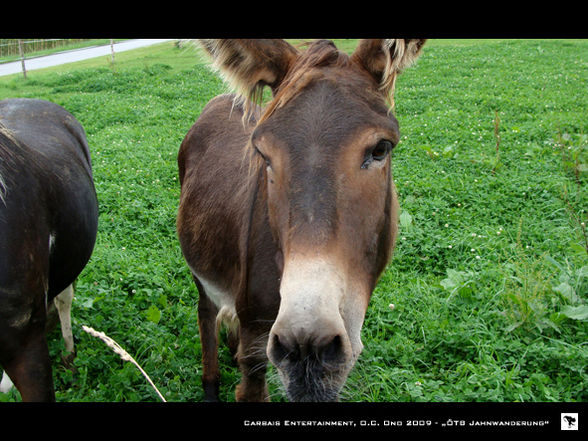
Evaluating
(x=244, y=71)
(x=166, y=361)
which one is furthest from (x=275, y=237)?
(x=166, y=361)

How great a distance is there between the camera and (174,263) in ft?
16.8

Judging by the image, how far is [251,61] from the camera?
2.40m

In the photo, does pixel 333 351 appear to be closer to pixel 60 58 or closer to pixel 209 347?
pixel 209 347

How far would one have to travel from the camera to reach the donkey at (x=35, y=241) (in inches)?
92.3

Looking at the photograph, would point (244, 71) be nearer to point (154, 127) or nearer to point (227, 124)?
point (227, 124)

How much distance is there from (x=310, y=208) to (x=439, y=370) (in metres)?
2.29

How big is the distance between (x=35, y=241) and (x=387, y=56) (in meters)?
2.14

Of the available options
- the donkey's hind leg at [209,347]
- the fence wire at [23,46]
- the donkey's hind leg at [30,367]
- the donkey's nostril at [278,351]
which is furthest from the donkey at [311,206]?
the fence wire at [23,46]

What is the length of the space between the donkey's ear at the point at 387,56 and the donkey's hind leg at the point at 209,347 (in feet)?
7.82

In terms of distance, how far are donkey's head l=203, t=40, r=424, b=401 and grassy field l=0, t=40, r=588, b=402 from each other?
581mm

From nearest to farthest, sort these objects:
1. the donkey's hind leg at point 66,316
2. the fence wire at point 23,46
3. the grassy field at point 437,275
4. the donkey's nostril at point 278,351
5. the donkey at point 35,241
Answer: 1. the donkey's nostril at point 278,351
2. the donkey at point 35,241
3. the grassy field at point 437,275
4. the donkey's hind leg at point 66,316
5. the fence wire at point 23,46

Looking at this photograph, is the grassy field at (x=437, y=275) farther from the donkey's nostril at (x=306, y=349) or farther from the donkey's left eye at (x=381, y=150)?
the donkey's left eye at (x=381, y=150)

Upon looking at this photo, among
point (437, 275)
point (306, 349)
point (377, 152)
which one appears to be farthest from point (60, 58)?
point (306, 349)

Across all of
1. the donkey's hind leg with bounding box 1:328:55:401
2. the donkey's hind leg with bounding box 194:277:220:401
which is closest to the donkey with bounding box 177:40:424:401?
the donkey's hind leg with bounding box 194:277:220:401
